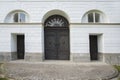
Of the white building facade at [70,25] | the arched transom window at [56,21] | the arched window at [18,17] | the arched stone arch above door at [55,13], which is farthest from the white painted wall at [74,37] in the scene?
the arched transom window at [56,21]

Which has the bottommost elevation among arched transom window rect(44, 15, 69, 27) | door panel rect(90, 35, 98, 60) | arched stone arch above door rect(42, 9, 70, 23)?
door panel rect(90, 35, 98, 60)

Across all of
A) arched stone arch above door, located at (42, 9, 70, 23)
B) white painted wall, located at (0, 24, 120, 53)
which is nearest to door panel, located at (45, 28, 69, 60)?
arched stone arch above door, located at (42, 9, 70, 23)

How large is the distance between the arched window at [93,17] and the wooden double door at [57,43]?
6.56 ft

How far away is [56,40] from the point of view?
15.1 meters

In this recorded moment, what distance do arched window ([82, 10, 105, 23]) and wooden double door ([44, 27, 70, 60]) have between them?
78.8 inches

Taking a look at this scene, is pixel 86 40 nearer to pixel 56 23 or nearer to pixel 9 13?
pixel 56 23

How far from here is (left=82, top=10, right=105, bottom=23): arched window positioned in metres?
14.0

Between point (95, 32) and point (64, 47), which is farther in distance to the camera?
point (64, 47)

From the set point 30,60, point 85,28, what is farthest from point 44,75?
point 85,28

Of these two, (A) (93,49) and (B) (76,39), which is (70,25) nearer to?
(B) (76,39)

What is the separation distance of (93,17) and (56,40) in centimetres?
372

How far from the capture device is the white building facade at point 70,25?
→ 13.6m

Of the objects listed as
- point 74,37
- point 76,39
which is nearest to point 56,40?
point 74,37

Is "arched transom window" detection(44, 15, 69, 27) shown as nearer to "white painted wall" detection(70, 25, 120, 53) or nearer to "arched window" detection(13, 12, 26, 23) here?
"white painted wall" detection(70, 25, 120, 53)
